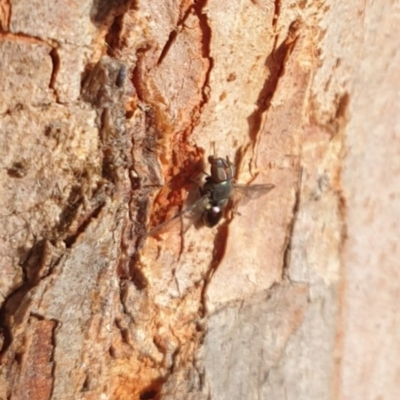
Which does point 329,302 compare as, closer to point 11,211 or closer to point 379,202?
point 379,202

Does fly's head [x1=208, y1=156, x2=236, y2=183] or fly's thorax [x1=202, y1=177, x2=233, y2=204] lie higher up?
fly's head [x1=208, y1=156, x2=236, y2=183]

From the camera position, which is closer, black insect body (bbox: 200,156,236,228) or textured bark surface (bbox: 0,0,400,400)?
textured bark surface (bbox: 0,0,400,400)

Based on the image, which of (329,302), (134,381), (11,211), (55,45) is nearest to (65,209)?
(11,211)

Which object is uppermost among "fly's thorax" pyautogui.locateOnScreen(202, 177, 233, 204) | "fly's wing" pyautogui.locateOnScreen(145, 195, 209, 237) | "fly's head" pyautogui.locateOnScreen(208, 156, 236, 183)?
"fly's head" pyautogui.locateOnScreen(208, 156, 236, 183)
